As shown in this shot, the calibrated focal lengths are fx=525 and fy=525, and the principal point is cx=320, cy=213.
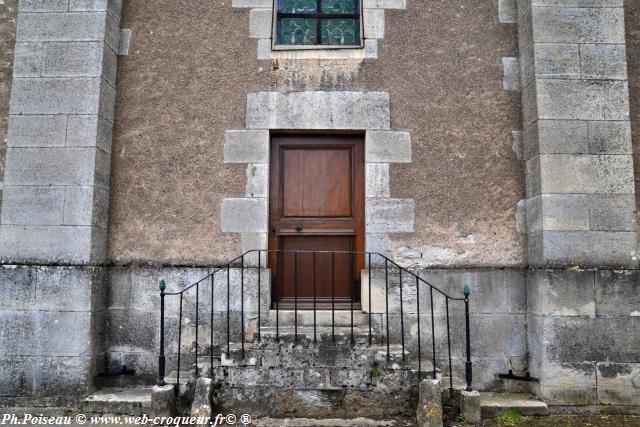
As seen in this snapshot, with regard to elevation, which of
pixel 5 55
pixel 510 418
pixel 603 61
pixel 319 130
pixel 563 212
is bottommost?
pixel 510 418

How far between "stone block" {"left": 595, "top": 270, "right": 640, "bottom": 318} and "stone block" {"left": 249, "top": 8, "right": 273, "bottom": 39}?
3.83 m

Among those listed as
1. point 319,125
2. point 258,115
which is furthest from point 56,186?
point 319,125

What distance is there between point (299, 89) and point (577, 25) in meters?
2.67

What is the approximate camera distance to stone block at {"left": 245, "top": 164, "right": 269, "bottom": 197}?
5.00 meters

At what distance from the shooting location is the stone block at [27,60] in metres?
4.92

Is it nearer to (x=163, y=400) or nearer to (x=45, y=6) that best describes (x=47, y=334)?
(x=163, y=400)

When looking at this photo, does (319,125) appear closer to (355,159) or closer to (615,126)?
(355,159)

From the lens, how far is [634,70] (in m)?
5.07

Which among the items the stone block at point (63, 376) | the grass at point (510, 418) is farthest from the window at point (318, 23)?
the grass at point (510, 418)

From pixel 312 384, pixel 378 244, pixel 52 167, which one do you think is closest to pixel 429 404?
pixel 312 384

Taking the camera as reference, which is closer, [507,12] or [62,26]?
[62,26]

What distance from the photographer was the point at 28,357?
4.55 m

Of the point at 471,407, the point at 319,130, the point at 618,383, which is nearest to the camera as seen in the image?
the point at 471,407

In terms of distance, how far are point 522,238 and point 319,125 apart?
7.25ft
